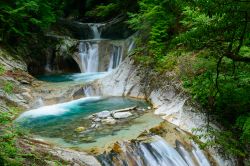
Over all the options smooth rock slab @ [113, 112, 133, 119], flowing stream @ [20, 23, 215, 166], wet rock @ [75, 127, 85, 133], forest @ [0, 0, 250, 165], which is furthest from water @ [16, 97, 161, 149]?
forest @ [0, 0, 250, 165]

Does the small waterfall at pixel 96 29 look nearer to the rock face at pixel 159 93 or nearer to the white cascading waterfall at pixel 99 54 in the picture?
the white cascading waterfall at pixel 99 54

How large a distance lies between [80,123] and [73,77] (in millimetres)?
7883

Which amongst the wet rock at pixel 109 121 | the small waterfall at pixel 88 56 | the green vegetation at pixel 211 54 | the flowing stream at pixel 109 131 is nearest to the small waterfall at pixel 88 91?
the flowing stream at pixel 109 131

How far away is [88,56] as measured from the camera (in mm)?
20062

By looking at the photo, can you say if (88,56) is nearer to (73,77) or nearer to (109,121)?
(73,77)

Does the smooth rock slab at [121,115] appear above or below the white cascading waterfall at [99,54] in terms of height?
below

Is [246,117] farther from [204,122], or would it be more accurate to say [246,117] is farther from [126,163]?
[126,163]

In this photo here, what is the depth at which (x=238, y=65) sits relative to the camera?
30.8ft

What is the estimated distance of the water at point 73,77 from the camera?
17750mm

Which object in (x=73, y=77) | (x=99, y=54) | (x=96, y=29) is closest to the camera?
(x=73, y=77)

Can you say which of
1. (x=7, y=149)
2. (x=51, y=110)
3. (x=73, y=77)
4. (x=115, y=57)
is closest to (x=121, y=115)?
(x=51, y=110)

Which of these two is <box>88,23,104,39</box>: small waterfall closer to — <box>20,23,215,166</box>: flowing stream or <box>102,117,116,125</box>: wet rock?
<box>20,23,215,166</box>: flowing stream

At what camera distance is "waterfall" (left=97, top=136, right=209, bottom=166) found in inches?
328

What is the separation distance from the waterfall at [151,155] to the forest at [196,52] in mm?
478
